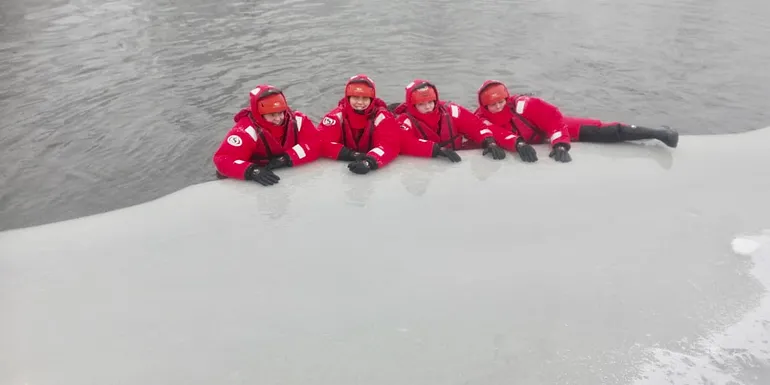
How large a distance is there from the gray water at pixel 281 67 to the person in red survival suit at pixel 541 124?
164 cm

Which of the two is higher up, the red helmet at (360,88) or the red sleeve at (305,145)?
the red helmet at (360,88)

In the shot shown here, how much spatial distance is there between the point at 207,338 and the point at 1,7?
10.8 metres

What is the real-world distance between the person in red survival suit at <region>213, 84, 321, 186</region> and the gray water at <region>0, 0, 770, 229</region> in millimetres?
977

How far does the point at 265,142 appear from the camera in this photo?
4574 mm

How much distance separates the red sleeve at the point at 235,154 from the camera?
13.8 ft

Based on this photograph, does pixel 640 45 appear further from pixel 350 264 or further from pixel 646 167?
pixel 350 264

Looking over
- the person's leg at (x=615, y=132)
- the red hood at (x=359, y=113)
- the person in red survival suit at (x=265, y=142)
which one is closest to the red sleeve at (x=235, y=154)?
the person in red survival suit at (x=265, y=142)

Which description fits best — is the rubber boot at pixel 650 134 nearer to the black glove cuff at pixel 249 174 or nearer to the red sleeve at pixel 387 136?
the red sleeve at pixel 387 136

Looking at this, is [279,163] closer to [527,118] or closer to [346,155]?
[346,155]

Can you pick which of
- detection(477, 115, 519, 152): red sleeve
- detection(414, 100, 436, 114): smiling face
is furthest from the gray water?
detection(414, 100, 436, 114): smiling face

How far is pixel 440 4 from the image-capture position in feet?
35.0

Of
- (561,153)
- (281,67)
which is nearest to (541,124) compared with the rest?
(561,153)

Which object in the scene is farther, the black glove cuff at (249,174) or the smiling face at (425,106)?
the smiling face at (425,106)

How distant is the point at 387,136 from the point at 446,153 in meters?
0.46
